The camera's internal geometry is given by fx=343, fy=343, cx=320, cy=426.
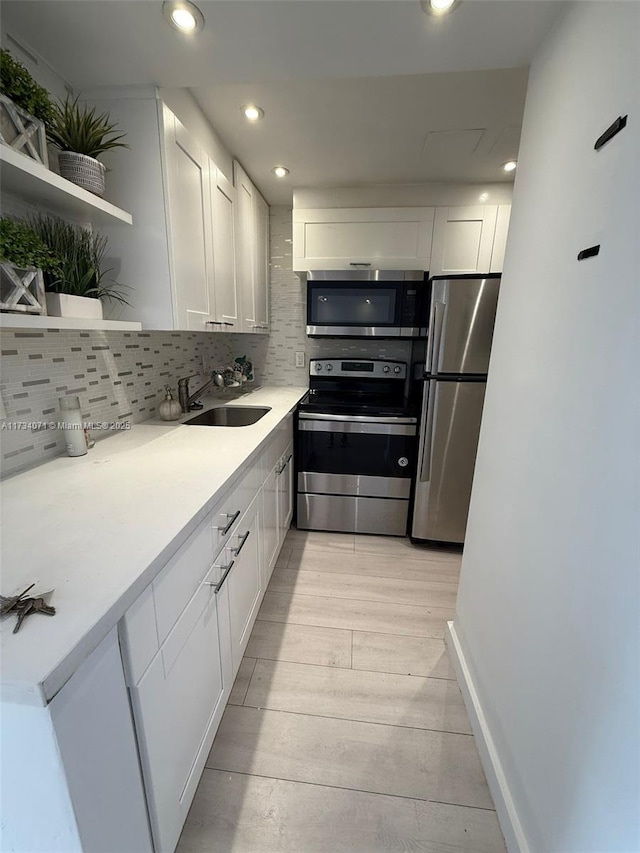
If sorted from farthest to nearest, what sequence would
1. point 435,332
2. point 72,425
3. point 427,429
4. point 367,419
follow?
1. point 367,419
2. point 427,429
3. point 435,332
4. point 72,425

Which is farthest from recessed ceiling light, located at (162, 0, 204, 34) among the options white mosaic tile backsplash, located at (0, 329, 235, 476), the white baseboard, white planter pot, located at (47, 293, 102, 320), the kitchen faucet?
the white baseboard

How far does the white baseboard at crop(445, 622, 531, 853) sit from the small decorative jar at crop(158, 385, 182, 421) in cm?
167

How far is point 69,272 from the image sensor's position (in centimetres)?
100

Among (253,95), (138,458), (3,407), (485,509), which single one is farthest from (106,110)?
(485,509)

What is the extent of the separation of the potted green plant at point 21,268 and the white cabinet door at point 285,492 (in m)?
1.31

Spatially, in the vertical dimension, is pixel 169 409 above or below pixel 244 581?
above

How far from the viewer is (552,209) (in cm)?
91

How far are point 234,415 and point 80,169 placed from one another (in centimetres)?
139

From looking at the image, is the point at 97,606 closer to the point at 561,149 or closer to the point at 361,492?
the point at 561,149

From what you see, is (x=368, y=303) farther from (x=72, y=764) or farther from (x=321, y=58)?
(x=72, y=764)

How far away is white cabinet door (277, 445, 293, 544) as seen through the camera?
199 centimetres

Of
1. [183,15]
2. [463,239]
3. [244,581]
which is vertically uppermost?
[183,15]

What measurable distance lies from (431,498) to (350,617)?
0.89m

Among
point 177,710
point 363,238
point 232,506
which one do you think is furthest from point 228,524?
point 363,238
